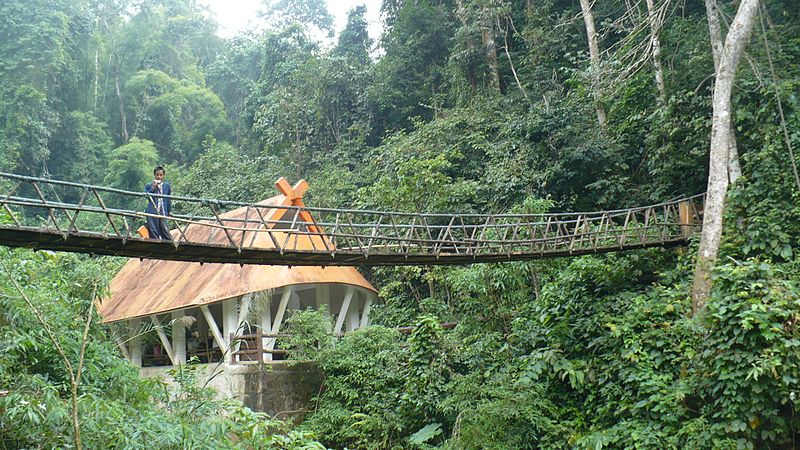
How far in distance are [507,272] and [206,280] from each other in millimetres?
5882

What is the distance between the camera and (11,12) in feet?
84.3

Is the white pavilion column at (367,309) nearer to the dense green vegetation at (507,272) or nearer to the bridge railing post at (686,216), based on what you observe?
the dense green vegetation at (507,272)

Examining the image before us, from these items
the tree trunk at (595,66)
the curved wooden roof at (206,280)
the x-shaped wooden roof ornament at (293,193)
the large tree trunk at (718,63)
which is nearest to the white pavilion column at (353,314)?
the curved wooden roof at (206,280)

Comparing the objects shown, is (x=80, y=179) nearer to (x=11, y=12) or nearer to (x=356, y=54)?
(x=11, y=12)

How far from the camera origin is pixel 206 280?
13336 mm

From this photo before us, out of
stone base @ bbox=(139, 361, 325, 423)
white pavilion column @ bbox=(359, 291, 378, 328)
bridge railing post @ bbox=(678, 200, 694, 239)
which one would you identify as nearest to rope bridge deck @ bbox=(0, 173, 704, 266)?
bridge railing post @ bbox=(678, 200, 694, 239)

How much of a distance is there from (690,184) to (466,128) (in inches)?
235

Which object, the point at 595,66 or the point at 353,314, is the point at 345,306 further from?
the point at 595,66

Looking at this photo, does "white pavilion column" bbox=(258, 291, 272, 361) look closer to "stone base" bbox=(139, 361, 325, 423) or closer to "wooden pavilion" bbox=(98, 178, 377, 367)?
"wooden pavilion" bbox=(98, 178, 377, 367)

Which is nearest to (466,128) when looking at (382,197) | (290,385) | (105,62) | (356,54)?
(382,197)

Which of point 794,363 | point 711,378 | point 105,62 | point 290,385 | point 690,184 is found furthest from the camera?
point 105,62

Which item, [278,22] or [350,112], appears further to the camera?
[278,22]

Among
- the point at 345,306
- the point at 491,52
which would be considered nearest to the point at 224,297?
the point at 345,306

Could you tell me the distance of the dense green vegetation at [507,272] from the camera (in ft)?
24.0
